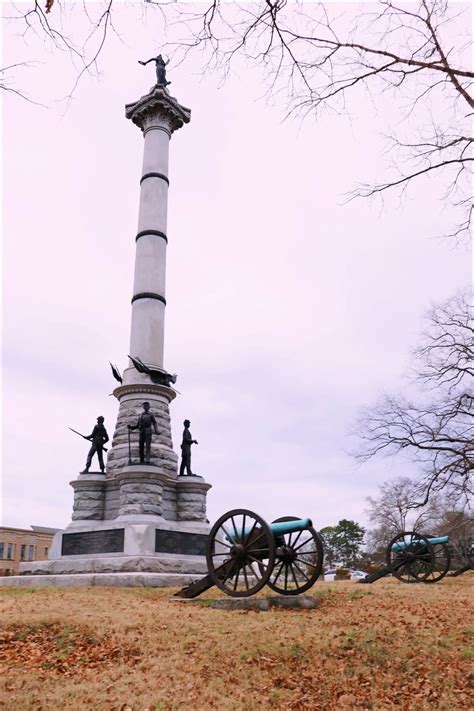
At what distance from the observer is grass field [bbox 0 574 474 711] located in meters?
5.89

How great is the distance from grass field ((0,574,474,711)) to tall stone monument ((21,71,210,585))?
527cm

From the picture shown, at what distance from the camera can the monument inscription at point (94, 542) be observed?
Answer: 50.4ft

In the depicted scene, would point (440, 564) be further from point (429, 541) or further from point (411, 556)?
point (411, 556)

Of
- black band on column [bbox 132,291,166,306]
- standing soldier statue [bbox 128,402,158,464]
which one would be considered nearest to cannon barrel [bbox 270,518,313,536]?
standing soldier statue [bbox 128,402,158,464]

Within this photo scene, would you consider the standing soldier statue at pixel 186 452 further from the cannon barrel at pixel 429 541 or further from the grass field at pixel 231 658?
the grass field at pixel 231 658

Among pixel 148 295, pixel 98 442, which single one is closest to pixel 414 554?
pixel 98 442

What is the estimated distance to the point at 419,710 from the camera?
5.77 m

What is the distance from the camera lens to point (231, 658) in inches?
266

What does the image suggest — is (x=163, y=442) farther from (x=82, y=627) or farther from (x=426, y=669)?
(x=426, y=669)

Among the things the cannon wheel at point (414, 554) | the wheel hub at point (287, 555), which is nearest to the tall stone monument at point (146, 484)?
the wheel hub at point (287, 555)

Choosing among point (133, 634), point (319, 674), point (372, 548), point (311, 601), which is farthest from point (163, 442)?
point (372, 548)

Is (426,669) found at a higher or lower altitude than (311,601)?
lower

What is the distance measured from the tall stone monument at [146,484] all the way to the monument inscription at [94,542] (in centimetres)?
2

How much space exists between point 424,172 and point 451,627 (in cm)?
603
